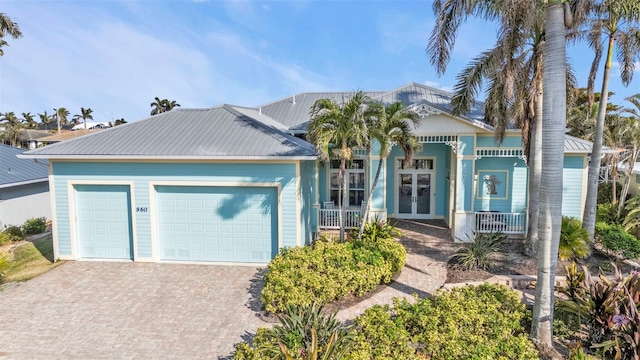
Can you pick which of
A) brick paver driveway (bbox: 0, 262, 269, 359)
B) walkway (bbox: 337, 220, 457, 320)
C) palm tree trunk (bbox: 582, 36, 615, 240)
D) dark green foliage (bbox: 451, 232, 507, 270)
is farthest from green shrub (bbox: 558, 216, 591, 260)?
brick paver driveway (bbox: 0, 262, 269, 359)

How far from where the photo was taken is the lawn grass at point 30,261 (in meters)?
10.1

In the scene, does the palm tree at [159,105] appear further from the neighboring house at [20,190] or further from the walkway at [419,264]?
the walkway at [419,264]

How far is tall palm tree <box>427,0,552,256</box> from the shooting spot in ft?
28.4

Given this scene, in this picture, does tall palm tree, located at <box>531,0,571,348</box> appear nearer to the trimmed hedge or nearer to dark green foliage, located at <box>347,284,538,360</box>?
dark green foliage, located at <box>347,284,538,360</box>

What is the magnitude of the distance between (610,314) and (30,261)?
50.5 feet

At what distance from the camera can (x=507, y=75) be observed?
9.95 metres

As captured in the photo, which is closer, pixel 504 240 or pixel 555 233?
pixel 555 233

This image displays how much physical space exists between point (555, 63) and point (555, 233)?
2797 mm

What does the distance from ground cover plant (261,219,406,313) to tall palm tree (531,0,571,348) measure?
382cm

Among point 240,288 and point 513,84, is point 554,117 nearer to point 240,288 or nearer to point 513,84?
point 513,84

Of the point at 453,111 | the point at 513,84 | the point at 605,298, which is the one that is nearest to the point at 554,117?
the point at 605,298

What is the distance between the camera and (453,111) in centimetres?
1208

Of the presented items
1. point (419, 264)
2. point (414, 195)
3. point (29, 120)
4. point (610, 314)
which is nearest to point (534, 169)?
point (419, 264)

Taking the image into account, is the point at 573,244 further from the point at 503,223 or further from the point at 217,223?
the point at 217,223
